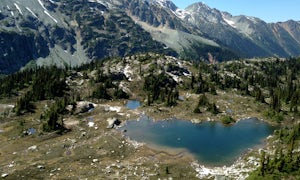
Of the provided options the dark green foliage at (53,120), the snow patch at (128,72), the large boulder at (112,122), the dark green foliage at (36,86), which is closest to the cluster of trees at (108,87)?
the snow patch at (128,72)

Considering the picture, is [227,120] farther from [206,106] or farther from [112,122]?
[112,122]

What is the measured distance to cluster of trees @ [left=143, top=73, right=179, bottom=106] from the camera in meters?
133

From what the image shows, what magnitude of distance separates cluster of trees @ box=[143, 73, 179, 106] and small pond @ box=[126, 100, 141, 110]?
15.9 feet

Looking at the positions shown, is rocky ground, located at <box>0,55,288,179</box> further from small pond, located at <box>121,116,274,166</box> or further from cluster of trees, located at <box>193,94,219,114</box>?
small pond, located at <box>121,116,274,166</box>

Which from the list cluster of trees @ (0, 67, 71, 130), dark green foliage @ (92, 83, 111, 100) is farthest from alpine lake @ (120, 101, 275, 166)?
dark green foliage @ (92, 83, 111, 100)

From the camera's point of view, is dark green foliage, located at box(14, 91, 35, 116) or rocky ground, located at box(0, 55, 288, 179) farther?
dark green foliage, located at box(14, 91, 35, 116)

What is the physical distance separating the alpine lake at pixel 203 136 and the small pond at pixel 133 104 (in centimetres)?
1304

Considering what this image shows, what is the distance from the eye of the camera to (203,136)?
95375mm

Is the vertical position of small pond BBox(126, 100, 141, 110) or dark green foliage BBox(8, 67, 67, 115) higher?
dark green foliage BBox(8, 67, 67, 115)

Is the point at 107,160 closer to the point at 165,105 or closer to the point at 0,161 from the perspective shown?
the point at 0,161

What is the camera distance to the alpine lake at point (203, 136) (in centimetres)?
7962

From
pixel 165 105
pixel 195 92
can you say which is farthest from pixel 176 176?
pixel 195 92

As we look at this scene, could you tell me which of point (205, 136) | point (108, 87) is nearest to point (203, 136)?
point (205, 136)

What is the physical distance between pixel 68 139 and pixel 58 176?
79.5ft
